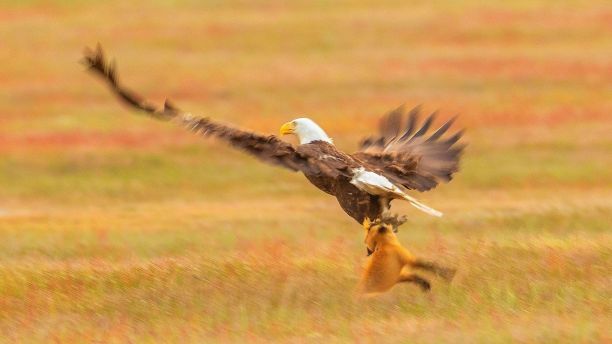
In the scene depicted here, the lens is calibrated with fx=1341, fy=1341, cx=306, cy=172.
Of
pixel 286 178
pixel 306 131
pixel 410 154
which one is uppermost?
pixel 286 178

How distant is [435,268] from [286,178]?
32.0 ft

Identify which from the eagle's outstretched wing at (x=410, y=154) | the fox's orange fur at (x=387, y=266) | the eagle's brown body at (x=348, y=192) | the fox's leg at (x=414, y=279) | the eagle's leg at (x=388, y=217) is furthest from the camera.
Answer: the eagle's outstretched wing at (x=410, y=154)

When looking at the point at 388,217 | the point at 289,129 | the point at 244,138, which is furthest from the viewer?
the point at 289,129

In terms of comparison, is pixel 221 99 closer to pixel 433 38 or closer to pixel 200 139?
pixel 200 139

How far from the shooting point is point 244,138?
9.54 meters

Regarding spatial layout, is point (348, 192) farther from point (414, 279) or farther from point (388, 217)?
point (414, 279)

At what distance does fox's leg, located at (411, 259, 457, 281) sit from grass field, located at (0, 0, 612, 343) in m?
0.11

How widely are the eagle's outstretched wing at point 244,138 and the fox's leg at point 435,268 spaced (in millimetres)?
907

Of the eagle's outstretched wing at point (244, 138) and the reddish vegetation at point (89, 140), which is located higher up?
the reddish vegetation at point (89, 140)

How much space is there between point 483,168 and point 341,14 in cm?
1480

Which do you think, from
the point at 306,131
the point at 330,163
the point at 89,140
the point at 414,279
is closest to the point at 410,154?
the point at 306,131

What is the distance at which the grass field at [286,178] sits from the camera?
28.5ft

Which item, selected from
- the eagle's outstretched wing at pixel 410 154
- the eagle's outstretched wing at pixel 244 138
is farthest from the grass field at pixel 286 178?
the eagle's outstretched wing at pixel 244 138

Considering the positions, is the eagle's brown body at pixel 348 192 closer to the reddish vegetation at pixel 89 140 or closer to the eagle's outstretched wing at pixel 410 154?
the eagle's outstretched wing at pixel 410 154
